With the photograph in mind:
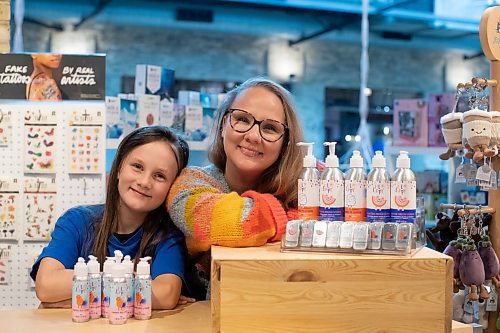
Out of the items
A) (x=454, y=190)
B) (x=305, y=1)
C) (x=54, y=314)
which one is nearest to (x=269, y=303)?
(x=54, y=314)

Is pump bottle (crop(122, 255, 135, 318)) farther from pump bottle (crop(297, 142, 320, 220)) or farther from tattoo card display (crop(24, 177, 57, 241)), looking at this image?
tattoo card display (crop(24, 177, 57, 241))

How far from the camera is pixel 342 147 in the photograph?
10.6m

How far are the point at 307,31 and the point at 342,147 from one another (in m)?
2.00

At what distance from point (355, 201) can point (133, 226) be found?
88cm

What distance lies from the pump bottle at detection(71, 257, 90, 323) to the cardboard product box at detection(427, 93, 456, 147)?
4.18m

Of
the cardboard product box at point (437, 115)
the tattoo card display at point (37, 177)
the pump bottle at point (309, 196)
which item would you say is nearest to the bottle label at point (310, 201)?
the pump bottle at point (309, 196)

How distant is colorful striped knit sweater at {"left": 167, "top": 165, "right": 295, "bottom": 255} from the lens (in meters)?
1.72

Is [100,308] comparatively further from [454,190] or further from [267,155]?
[454,190]

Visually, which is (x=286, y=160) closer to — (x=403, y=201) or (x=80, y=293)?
(x=403, y=201)

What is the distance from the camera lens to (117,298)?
5.86 ft

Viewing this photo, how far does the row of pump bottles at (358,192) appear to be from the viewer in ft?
5.47

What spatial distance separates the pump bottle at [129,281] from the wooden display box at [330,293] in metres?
0.32

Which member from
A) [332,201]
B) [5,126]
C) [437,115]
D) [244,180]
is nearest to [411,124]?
[437,115]

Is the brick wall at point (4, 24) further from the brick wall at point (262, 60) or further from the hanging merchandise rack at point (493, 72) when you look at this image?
the brick wall at point (262, 60)
